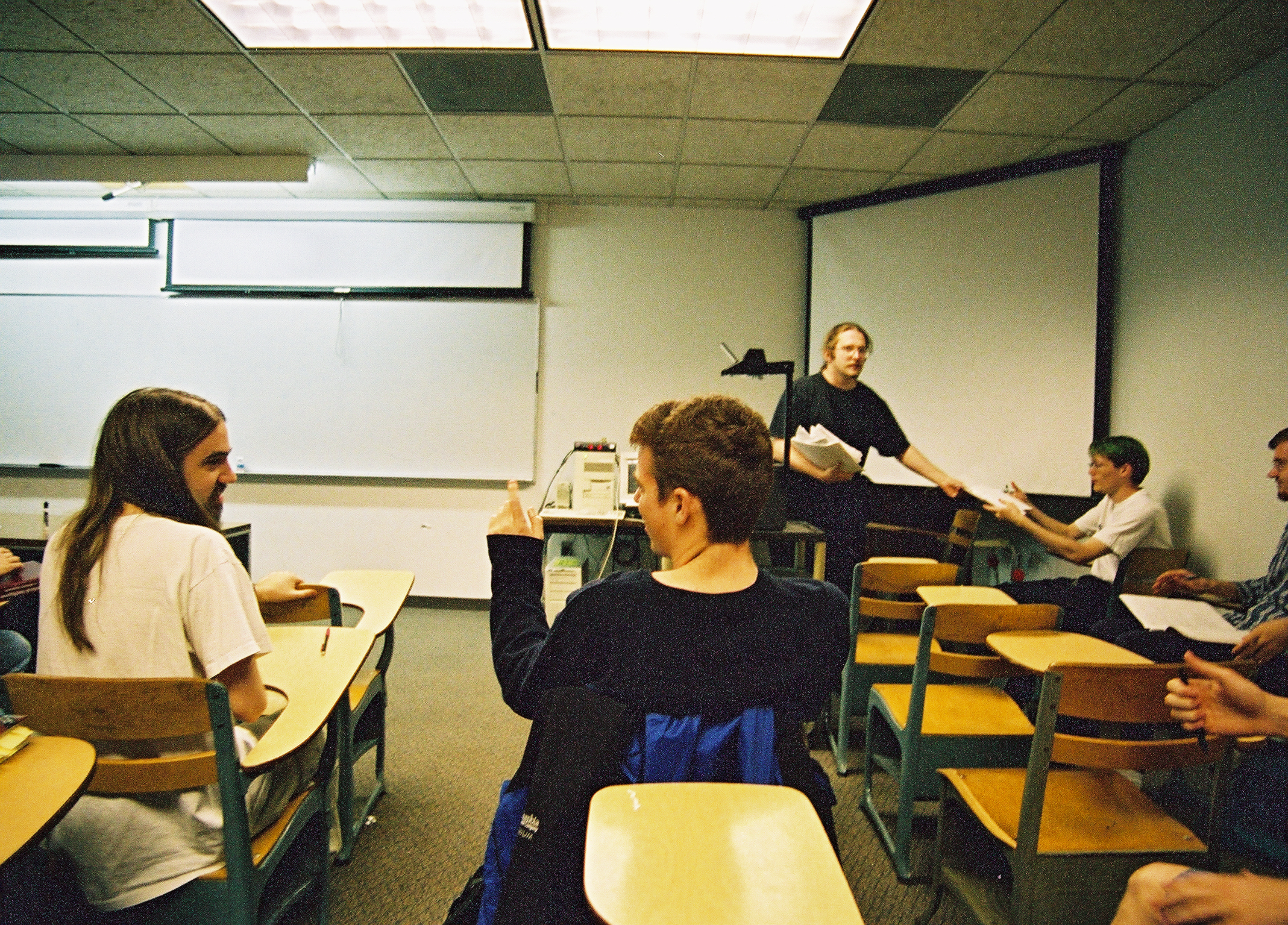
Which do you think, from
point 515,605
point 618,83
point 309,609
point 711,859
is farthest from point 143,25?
point 711,859

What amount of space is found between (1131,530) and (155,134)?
5.44 m

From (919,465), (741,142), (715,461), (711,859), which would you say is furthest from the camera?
(741,142)

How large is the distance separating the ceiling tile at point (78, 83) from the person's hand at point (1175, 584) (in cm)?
511

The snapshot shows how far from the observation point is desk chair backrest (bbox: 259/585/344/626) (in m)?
1.62

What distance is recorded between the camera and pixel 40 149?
3.59m

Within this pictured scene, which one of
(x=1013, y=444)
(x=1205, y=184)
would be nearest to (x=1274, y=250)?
(x=1205, y=184)

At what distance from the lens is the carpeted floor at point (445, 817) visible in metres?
1.58

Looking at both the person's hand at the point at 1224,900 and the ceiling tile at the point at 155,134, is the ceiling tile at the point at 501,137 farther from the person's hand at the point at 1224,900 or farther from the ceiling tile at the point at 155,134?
the person's hand at the point at 1224,900

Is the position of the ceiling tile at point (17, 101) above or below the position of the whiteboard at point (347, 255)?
above

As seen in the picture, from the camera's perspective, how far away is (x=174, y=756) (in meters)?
1.05

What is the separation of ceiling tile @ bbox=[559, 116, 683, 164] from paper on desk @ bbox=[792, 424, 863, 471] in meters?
1.82

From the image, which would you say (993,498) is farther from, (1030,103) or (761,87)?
(761,87)

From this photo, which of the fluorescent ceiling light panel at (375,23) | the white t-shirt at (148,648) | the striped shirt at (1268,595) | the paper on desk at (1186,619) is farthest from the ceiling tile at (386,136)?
the striped shirt at (1268,595)

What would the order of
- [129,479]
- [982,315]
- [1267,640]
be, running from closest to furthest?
[129,479]
[1267,640]
[982,315]
